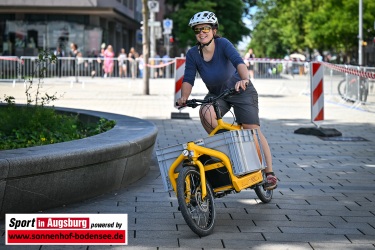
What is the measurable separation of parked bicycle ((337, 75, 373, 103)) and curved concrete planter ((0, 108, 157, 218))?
48.1 feet

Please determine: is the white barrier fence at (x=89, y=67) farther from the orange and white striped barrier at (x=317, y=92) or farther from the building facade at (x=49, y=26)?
the orange and white striped barrier at (x=317, y=92)

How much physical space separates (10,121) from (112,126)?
50.4 inches

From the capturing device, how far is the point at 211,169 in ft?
24.3

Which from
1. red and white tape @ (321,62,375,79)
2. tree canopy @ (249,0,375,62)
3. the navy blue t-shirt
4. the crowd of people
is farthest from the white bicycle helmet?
tree canopy @ (249,0,375,62)

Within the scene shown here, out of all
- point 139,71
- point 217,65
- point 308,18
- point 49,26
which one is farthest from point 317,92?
point 308,18

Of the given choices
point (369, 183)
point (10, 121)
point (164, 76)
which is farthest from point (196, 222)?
point (164, 76)

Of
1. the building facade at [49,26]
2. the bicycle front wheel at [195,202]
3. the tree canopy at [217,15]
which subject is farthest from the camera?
the tree canopy at [217,15]

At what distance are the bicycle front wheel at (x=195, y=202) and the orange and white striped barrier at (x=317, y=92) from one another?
28.6 feet

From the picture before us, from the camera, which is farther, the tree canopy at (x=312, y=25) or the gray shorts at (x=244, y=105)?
the tree canopy at (x=312, y=25)

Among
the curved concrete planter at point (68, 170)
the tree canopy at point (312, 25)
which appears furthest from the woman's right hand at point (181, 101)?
the tree canopy at point (312, 25)

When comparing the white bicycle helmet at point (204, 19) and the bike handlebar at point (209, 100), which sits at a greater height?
the white bicycle helmet at point (204, 19)

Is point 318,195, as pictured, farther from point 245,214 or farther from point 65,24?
point 65,24

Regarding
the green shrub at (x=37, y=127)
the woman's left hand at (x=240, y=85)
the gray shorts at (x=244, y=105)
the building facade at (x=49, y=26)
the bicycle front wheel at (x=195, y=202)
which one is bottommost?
the bicycle front wheel at (x=195, y=202)

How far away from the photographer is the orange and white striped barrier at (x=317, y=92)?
51.0ft
